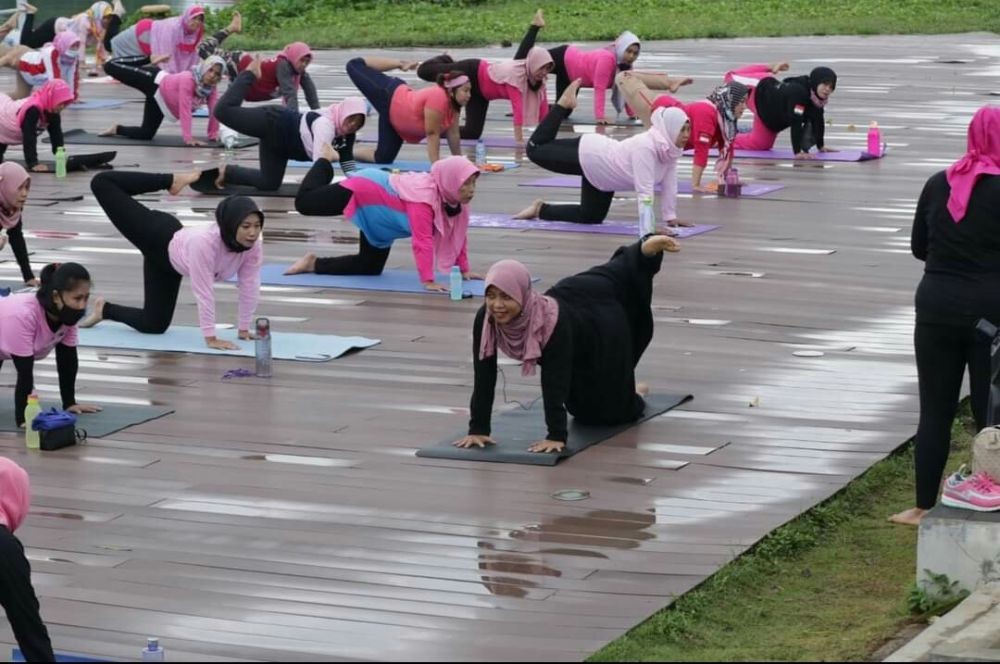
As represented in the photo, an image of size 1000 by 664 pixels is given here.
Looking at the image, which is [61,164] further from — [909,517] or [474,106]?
[909,517]

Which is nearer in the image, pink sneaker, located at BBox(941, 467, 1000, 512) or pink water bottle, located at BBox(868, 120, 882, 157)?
pink sneaker, located at BBox(941, 467, 1000, 512)

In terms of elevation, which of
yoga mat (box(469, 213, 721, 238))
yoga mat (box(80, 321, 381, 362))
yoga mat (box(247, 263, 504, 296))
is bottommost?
yoga mat (box(469, 213, 721, 238))

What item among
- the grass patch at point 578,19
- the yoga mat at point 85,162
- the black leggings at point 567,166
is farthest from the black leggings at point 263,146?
the grass patch at point 578,19

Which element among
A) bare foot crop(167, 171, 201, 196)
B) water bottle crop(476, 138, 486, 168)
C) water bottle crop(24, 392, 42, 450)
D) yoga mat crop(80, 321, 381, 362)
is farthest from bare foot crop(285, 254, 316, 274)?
water bottle crop(476, 138, 486, 168)

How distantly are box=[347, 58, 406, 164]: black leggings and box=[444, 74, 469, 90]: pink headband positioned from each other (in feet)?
1.99

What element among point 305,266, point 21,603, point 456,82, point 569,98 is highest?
point 569,98

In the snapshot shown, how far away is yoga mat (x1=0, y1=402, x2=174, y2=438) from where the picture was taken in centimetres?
803

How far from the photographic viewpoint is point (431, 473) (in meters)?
7.31

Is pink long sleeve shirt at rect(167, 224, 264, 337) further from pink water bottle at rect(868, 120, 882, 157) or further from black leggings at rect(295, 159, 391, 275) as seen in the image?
pink water bottle at rect(868, 120, 882, 157)

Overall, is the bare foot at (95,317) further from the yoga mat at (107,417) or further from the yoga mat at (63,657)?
the yoga mat at (63,657)

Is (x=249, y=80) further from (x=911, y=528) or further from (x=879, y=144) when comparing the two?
(x=911, y=528)

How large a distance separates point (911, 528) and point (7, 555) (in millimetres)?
3161

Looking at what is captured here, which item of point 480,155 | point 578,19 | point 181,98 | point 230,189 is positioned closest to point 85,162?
point 181,98

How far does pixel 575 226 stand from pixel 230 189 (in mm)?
3260
